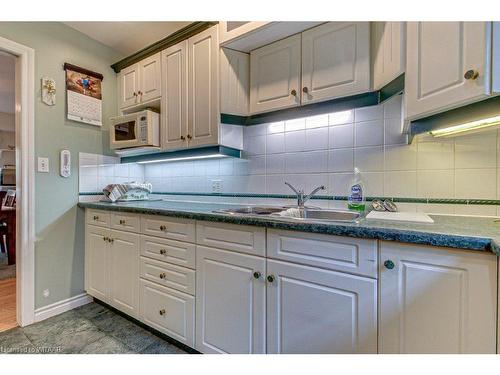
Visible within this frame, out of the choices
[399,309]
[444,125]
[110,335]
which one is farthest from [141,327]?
[444,125]

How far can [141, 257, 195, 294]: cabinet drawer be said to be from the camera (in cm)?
142

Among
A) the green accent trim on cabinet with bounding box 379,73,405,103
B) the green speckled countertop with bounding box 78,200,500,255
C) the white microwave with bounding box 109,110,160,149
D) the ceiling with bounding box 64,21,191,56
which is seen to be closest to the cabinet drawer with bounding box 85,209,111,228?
the white microwave with bounding box 109,110,160,149

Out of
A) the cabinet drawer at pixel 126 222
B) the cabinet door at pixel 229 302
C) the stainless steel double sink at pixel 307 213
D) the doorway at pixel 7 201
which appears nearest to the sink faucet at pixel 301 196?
the stainless steel double sink at pixel 307 213

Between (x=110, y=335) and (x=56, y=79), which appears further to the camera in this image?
(x=56, y=79)

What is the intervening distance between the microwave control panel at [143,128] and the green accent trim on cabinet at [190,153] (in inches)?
7.3

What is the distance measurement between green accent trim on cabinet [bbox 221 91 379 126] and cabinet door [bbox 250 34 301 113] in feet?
0.13

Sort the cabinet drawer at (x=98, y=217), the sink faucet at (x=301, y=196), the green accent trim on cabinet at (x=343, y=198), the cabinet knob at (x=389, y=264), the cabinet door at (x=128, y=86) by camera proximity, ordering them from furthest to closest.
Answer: the cabinet door at (x=128, y=86) < the cabinet drawer at (x=98, y=217) < the sink faucet at (x=301, y=196) < the green accent trim on cabinet at (x=343, y=198) < the cabinet knob at (x=389, y=264)

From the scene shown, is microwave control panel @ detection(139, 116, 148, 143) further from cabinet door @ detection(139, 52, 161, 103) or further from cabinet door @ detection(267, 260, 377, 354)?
cabinet door @ detection(267, 260, 377, 354)

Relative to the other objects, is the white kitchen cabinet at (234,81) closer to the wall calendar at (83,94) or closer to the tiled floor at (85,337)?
the wall calendar at (83,94)

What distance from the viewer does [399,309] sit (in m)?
0.88

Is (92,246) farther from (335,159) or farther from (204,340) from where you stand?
(335,159)

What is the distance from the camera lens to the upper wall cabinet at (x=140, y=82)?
6.80ft
